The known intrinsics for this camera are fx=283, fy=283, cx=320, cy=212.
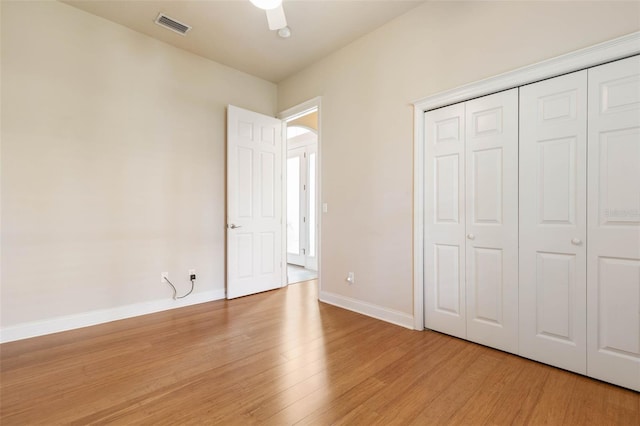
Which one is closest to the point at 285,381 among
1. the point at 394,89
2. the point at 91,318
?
the point at 91,318

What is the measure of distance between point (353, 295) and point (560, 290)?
1.89m

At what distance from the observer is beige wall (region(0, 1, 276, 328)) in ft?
8.30

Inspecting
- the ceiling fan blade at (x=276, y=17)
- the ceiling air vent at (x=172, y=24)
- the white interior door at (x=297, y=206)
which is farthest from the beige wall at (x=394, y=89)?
the white interior door at (x=297, y=206)

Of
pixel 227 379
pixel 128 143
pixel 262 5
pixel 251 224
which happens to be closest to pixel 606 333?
pixel 227 379

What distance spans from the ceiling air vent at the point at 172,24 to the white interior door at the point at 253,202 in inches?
36.2

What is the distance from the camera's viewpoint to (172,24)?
297 centimetres

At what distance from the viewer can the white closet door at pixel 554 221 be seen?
6.32 ft

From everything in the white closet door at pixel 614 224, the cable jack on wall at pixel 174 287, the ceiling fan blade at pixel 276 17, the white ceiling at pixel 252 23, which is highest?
the white ceiling at pixel 252 23

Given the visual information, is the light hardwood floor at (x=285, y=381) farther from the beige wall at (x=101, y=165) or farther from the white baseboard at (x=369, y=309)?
the beige wall at (x=101, y=165)

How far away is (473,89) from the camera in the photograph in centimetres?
236

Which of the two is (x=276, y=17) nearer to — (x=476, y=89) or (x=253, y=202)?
(x=476, y=89)

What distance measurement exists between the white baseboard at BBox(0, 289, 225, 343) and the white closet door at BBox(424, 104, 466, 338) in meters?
2.74

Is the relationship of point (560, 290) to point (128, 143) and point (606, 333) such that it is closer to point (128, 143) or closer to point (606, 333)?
point (606, 333)

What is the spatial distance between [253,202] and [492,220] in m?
2.85
